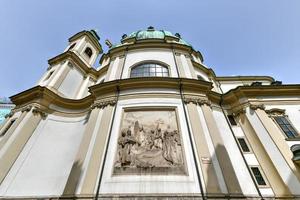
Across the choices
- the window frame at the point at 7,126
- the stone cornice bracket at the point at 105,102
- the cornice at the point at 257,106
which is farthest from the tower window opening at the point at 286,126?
the window frame at the point at 7,126

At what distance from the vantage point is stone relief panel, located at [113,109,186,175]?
870cm

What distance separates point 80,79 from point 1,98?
3791cm

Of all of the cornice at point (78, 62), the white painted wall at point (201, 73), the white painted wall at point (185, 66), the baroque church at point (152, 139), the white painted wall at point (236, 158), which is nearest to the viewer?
the baroque church at point (152, 139)

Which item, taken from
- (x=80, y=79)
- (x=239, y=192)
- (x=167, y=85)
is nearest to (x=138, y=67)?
(x=167, y=85)

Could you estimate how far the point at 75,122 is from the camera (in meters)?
14.0

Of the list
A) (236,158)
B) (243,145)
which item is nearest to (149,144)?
(236,158)

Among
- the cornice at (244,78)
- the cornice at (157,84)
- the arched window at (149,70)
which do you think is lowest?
the cornice at (157,84)

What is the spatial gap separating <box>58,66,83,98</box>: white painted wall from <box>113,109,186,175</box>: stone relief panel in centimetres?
836

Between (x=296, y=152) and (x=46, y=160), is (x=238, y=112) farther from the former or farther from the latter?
(x=46, y=160)

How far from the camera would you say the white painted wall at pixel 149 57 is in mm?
15130

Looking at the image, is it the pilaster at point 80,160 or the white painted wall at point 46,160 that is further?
the white painted wall at point 46,160

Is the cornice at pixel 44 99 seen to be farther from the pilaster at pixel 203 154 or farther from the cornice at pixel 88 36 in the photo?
the cornice at pixel 88 36

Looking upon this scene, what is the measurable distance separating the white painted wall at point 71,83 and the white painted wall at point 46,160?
11.2 ft

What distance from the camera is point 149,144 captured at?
9688 mm
